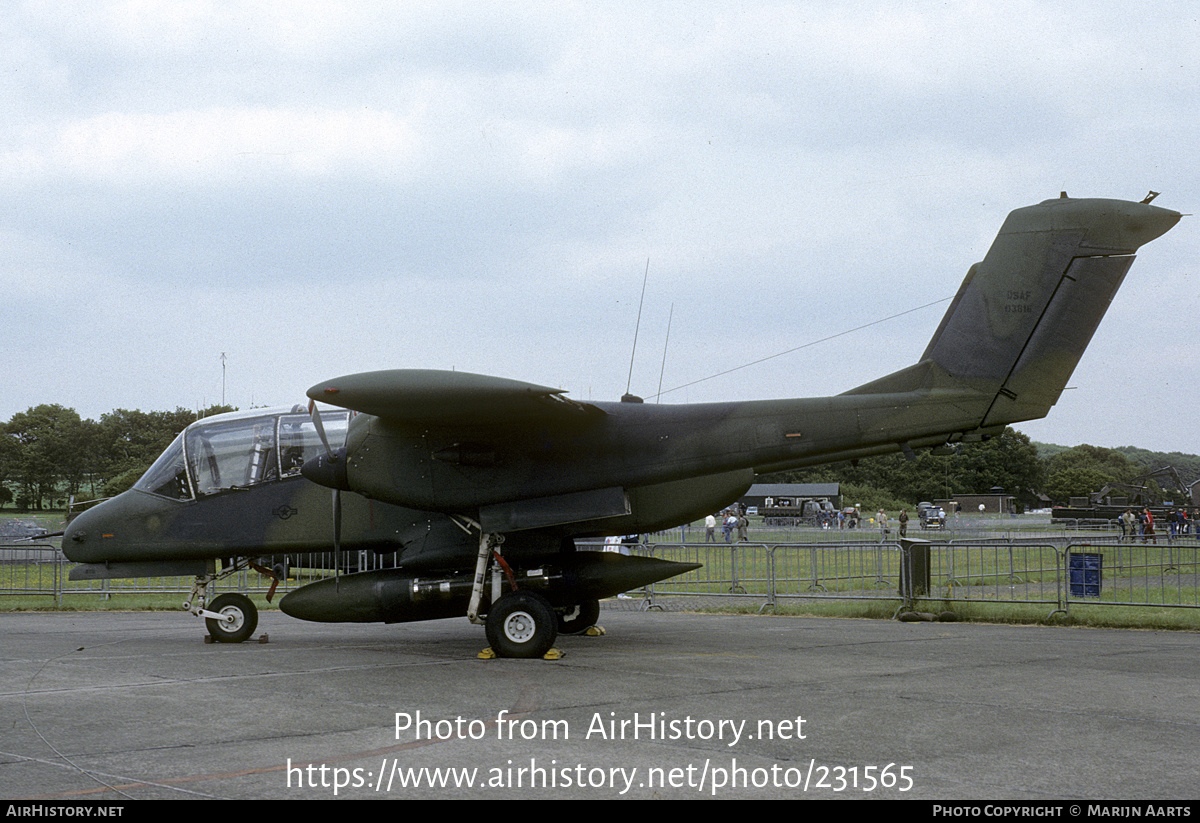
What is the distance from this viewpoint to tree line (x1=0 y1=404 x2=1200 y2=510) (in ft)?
250

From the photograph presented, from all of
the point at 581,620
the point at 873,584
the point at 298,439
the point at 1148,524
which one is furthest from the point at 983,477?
the point at 298,439

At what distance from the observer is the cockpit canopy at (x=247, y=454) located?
38.1ft

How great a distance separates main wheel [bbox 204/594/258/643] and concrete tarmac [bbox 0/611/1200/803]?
26.3 inches

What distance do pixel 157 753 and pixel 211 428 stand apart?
7.02 metres

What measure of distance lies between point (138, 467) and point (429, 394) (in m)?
68.8

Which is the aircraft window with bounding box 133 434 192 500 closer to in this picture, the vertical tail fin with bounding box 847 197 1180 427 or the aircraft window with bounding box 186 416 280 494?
the aircraft window with bounding box 186 416 280 494

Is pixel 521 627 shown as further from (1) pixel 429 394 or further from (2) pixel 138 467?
(2) pixel 138 467

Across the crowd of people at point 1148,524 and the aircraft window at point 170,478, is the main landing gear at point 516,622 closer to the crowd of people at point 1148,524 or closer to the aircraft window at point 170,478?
the aircraft window at point 170,478

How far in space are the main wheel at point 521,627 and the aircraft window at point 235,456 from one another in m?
3.59

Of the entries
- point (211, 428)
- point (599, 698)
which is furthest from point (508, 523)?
point (211, 428)

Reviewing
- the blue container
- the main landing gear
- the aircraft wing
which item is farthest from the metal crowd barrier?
the aircraft wing

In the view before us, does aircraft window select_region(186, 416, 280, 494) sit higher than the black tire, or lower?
higher

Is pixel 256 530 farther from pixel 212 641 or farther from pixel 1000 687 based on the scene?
pixel 1000 687

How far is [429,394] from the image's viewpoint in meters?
8.77
